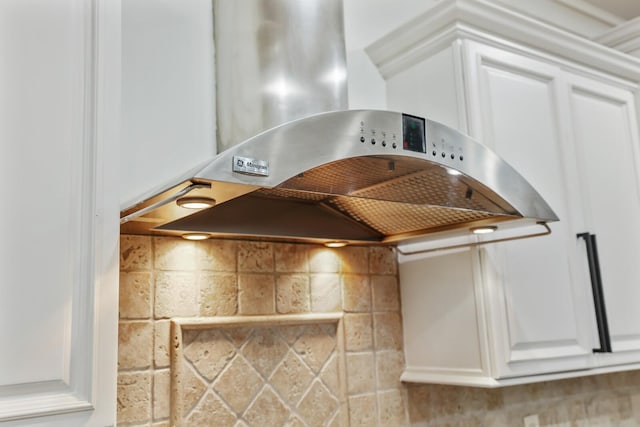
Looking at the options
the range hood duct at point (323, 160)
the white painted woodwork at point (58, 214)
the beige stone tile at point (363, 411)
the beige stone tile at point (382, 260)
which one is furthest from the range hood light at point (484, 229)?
the white painted woodwork at point (58, 214)

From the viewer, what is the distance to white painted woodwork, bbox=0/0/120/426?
78cm

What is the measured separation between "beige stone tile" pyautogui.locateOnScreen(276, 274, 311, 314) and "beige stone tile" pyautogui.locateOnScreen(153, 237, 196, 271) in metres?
0.24

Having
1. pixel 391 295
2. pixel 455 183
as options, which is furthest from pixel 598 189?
pixel 455 183

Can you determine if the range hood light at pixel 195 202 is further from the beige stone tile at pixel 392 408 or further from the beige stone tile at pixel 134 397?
the beige stone tile at pixel 392 408

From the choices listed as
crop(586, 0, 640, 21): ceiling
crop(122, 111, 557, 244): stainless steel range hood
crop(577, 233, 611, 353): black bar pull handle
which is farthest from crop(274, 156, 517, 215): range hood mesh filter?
crop(586, 0, 640, 21): ceiling

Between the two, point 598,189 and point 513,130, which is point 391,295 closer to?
point 513,130

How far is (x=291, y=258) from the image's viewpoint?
1.49 metres

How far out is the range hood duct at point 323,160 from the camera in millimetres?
1010

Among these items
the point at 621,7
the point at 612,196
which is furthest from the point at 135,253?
the point at 621,7

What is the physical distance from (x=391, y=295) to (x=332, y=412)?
36 centimetres

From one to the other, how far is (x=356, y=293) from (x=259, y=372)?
35cm

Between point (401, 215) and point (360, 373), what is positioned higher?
→ point (401, 215)

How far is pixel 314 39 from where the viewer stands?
1.30 metres

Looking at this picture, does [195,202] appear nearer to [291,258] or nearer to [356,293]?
[291,258]
